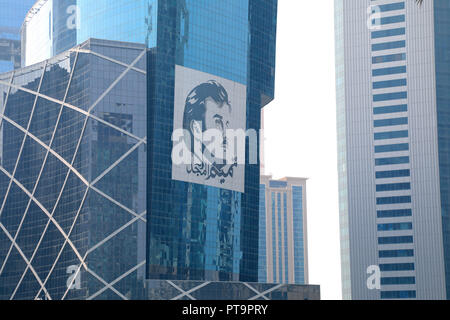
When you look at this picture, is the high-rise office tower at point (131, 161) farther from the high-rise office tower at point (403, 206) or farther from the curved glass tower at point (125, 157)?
the high-rise office tower at point (403, 206)

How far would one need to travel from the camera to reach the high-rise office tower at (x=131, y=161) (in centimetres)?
12812

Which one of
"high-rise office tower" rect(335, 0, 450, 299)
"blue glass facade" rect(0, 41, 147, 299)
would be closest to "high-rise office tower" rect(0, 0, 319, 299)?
"blue glass facade" rect(0, 41, 147, 299)

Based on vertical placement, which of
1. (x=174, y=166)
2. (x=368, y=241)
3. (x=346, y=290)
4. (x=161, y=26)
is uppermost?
(x=161, y=26)

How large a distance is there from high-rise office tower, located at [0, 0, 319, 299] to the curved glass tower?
0.24m

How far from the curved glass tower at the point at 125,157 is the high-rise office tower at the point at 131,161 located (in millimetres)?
237

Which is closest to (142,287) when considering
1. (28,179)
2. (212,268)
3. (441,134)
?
(212,268)

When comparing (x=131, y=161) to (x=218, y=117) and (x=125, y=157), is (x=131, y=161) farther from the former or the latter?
(x=218, y=117)

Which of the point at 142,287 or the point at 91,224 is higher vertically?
the point at 91,224

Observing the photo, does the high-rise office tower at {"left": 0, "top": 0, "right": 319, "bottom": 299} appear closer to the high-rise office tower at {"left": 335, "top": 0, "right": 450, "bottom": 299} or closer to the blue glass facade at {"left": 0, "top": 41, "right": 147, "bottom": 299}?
the blue glass facade at {"left": 0, "top": 41, "right": 147, "bottom": 299}

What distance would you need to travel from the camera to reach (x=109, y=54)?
442 ft

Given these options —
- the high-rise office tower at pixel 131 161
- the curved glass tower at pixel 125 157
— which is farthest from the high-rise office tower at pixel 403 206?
the high-rise office tower at pixel 131 161

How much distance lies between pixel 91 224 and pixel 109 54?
30845mm
